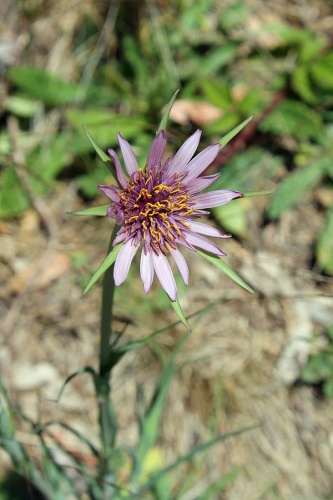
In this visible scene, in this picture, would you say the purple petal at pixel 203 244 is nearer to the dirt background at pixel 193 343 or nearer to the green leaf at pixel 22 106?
the dirt background at pixel 193 343

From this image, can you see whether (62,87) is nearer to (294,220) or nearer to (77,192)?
(77,192)

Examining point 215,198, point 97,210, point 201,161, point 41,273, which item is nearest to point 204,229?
point 215,198

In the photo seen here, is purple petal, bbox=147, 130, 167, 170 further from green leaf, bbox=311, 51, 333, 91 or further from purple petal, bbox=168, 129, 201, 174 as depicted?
green leaf, bbox=311, 51, 333, 91

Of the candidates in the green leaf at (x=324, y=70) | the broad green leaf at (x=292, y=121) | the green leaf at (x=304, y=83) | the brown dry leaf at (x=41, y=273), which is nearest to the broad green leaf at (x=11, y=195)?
the brown dry leaf at (x=41, y=273)

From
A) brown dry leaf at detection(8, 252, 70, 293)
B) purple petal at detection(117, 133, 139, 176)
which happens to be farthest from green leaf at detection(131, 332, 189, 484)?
brown dry leaf at detection(8, 252, 70, 293)

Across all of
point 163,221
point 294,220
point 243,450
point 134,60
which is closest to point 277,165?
point 294,220

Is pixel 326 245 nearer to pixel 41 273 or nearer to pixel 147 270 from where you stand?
pixel 41 273
